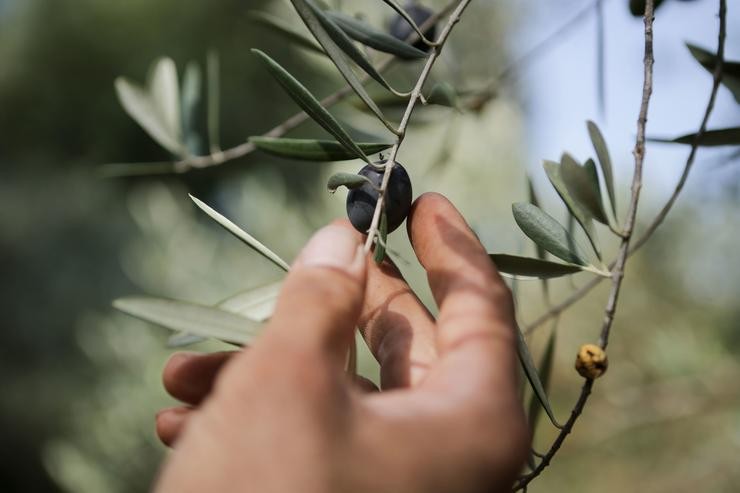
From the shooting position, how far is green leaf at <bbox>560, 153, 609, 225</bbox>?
43 centimetres

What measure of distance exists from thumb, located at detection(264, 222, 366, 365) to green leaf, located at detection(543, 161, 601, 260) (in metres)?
0.15

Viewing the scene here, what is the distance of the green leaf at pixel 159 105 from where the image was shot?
77cm

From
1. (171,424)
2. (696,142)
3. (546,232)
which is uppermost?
(696,142)

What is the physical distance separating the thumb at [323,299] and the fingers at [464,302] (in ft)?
0.13

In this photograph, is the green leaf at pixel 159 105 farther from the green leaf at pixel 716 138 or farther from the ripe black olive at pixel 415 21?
the green leaf at pixel 716 138

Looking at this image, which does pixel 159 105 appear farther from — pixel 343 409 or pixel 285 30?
pixel 343 409

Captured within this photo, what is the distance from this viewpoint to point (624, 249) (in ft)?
1.18

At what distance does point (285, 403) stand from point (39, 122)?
371 inches

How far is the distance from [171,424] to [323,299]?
0.17 meters

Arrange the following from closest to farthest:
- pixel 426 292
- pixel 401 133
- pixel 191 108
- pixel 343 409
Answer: pixel 343 409 < pixel 401 133 < pixel 191 108 < pixel 426 292

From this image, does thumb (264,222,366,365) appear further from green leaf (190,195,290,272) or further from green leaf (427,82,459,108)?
green leaf (427,82,459,108)

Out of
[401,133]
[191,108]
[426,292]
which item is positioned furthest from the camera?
[426,292]

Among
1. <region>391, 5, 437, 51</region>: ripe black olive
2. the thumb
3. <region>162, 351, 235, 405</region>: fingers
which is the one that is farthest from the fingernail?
<region>391, 5, 437, 51</region>: ripe black olive

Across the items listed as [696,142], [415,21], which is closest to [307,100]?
[696,142]
